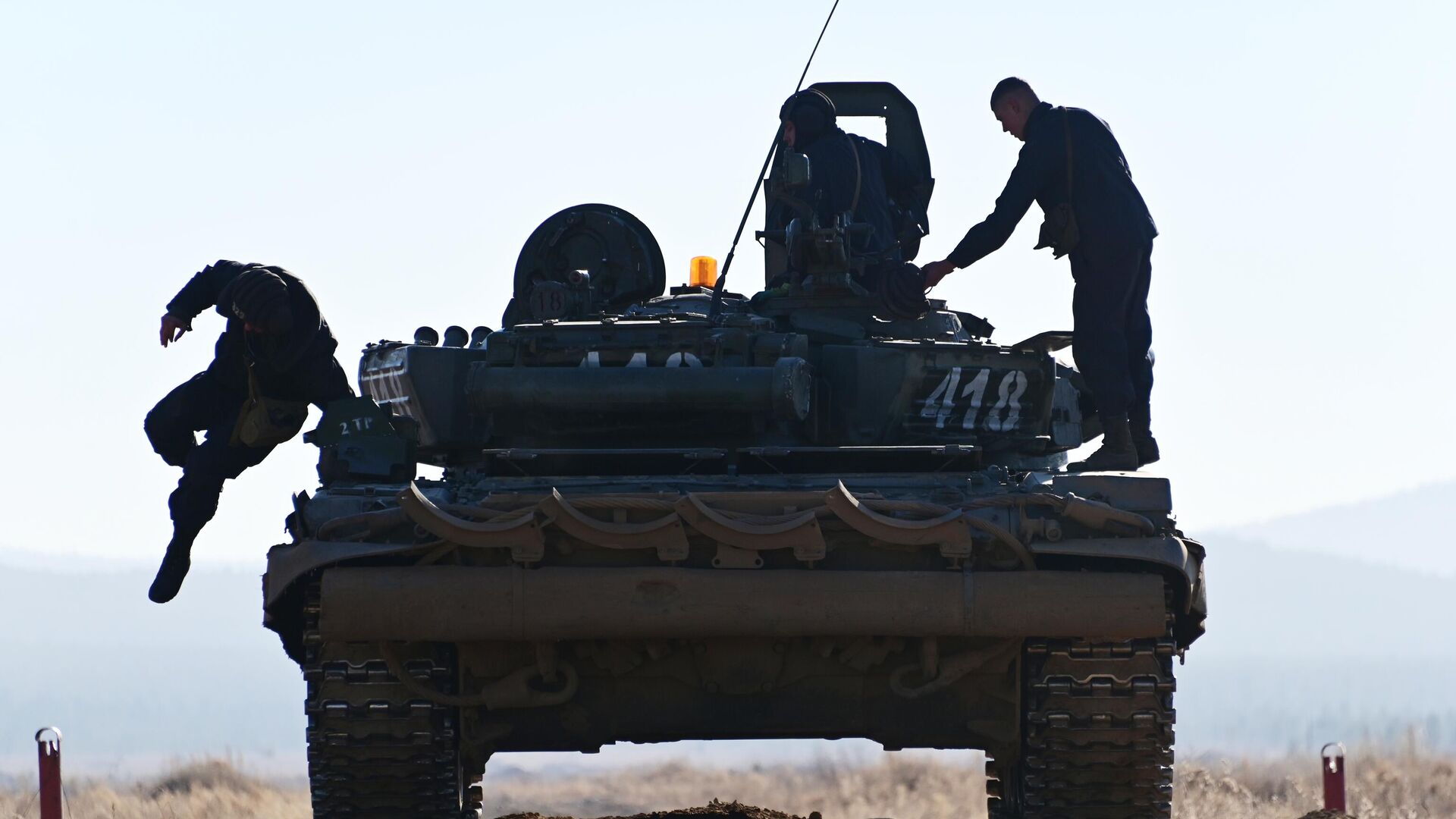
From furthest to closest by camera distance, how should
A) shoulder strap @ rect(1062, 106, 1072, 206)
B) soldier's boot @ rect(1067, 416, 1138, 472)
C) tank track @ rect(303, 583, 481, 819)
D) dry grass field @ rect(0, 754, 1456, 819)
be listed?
dry grass field @ rect(0, 754, 1456, 819) < shoulder strap @ rect(1062, 106, 1072, 206) < soldier's boot @ rect(1067, 416, 1138, 472) < tank track @ rect(303, 583, 481, 819)

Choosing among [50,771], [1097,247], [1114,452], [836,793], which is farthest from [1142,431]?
[836,793]

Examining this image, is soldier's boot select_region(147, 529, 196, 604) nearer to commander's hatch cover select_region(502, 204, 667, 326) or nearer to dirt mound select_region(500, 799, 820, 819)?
dirt mound select_region(500, 799, 820, 819)

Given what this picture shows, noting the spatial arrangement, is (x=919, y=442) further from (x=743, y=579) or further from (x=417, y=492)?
(x=417, y=492)

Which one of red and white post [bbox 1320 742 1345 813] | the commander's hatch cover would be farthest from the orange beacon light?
red and white post [bbox 1320 742 1345 813]

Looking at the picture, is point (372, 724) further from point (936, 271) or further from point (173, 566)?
point (936, 271)

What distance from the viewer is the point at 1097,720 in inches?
423

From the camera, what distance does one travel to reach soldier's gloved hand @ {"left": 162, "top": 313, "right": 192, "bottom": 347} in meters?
12.3

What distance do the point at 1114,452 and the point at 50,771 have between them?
600 centimetres

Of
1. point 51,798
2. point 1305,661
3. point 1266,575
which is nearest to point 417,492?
A: point 51,798

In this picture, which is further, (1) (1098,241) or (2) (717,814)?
(2) (717,814)

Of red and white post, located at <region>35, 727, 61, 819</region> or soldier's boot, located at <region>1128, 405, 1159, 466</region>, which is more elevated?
soldier's boot, located at <region>1128, 405, 1159, 466</region>

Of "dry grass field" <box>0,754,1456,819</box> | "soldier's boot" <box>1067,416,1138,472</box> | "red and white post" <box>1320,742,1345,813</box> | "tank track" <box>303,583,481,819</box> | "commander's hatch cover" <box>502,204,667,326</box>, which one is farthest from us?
"dry grass field" <box>0,754,1456,819</box>

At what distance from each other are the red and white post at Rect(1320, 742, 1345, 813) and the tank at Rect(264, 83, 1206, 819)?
2869 millimetres

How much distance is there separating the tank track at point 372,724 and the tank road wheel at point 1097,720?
2477 millimetres
